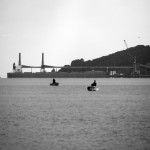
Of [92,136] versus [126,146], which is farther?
[92,136]

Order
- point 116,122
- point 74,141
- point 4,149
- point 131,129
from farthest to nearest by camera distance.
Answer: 1. point 116,122
2. point 131,129
3. point 74,141
4. point 4,149

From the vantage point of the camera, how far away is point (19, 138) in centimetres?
2711

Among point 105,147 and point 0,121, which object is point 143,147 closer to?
point 105,147

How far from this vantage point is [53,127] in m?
31.3

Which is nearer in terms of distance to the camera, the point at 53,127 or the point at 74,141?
the point at 74,141

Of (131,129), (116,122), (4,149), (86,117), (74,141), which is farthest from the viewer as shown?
(86,117)

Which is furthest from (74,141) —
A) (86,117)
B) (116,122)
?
(86,117)

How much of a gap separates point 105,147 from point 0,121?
1219 cm

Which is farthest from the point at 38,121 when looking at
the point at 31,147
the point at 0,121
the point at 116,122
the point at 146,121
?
the point at 31,147

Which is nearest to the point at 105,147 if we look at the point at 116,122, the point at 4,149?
the point at 4,149

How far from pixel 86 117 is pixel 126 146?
41.1ft

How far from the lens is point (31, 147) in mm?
24578

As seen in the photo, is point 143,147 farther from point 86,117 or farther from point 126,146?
point 86,117

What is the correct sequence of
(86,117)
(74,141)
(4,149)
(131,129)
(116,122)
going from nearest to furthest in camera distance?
(4,149) < (74,141) < (131,129) < (116,122) < (86,117)
